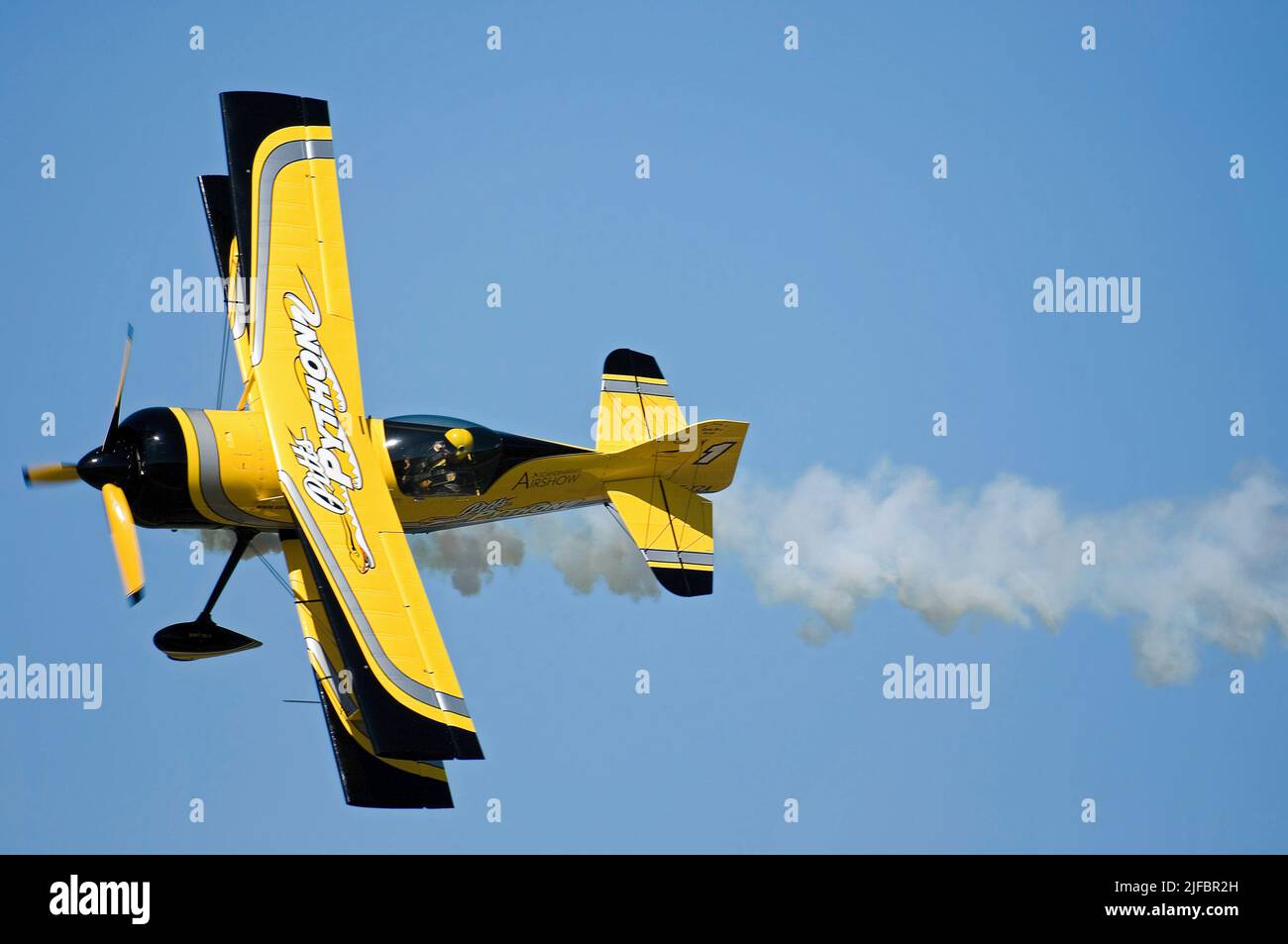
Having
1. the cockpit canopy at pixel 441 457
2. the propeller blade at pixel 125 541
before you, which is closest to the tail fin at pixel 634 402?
the cockpit canopy at pixel 441 457

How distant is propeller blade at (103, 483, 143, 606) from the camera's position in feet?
75.2

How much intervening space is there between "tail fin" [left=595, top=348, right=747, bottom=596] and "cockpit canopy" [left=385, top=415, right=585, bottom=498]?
8.23ft

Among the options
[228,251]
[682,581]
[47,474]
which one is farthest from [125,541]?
[682,581]

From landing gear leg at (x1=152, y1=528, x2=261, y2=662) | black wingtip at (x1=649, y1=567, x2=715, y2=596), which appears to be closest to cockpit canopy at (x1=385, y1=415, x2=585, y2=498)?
landing gear leg at (x1=152, y1=528, x2=261, y2=662)

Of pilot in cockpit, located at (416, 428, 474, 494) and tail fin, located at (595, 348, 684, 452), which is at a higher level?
tail fin, located at (595, 348, 684, 452)

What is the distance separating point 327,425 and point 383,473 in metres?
0.99

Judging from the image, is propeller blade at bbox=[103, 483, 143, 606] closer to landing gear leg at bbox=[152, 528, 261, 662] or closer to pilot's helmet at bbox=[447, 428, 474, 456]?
landing gear leg at bbox=[152, 528, 261, 662]

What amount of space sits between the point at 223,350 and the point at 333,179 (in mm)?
2953

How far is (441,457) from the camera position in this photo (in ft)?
83.4

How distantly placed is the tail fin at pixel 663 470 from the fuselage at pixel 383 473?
251 millimetres

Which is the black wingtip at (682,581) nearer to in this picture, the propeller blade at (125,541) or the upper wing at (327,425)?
the upper wing at (327,425)

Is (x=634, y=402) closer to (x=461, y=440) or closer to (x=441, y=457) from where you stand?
(x=461, y=440)

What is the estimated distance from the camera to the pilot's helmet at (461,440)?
25469mm
